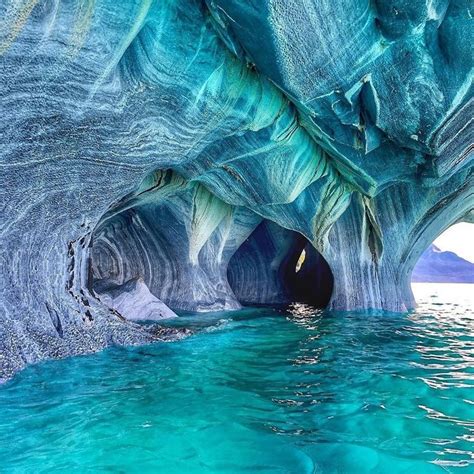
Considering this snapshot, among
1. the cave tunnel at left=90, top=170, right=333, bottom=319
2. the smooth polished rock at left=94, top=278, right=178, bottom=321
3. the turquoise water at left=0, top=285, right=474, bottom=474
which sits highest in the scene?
the cave tunnel at left=90, top=170, right=333, bottom=319

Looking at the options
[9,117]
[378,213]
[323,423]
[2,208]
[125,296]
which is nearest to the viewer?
[323,423]

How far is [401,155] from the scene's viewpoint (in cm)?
779

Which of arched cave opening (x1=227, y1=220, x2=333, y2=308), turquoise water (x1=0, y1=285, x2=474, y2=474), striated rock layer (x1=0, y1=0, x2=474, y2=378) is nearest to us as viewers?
turquoise water (x1=0, y1=285, x2=474, y2=474)

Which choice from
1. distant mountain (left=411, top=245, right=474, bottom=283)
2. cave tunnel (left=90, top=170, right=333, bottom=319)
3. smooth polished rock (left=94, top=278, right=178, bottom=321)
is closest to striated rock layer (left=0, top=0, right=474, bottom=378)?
smooth polished rock (left=94, top=278, right=178, bottom=321)

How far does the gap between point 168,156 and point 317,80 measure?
2.58 m

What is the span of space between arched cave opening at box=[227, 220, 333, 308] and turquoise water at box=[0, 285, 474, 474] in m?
8.64

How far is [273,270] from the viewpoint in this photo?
600 inches

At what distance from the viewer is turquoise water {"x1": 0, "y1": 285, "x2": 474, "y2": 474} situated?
8.80ft

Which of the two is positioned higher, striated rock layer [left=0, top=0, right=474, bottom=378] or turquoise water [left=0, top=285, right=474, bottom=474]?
striated rock layer [left=0, top=0, right=474, bottom=378]

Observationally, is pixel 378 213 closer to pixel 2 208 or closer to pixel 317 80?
pixel 317 80

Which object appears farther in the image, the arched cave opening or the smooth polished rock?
the arched cave opening

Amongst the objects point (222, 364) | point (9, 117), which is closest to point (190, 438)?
point (222, 364)

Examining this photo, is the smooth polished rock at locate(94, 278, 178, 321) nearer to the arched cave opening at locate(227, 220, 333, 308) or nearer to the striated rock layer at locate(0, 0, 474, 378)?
the striated rock layer at locate(0, 0, 474, 378)

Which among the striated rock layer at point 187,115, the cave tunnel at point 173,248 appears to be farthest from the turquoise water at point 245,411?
the cave tunnel at point 173,248
